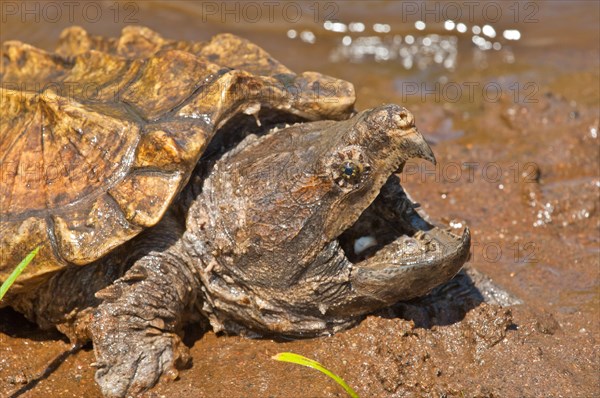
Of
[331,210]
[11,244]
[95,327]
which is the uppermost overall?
[331,210]

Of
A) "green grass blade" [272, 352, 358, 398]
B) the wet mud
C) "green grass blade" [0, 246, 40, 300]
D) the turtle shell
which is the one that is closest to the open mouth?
the wet mud

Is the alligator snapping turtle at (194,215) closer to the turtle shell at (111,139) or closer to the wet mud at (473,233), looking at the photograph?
the turtle shell at (111,139)

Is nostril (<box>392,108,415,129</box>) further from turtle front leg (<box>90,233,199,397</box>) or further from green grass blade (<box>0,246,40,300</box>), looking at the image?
green grass blade (<box>0,246,40,300</box>)

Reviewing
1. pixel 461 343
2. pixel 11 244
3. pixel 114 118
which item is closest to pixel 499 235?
pixel 461 343

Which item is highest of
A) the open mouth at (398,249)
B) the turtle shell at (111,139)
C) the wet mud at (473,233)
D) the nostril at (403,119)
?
the nostril at (403,119)

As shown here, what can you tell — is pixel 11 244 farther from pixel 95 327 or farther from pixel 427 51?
pixel 427 51

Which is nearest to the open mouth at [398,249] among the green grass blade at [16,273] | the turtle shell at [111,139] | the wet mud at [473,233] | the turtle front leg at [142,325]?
the wet mud at [473,233]

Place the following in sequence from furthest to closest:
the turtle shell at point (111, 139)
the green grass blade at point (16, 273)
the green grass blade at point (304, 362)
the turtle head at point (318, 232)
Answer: the turtle shell at point (111, 139) → the turtle head at point (318, 232) → the green grass blade at point (16, 273) → the green grass blade at point (304, 362)
